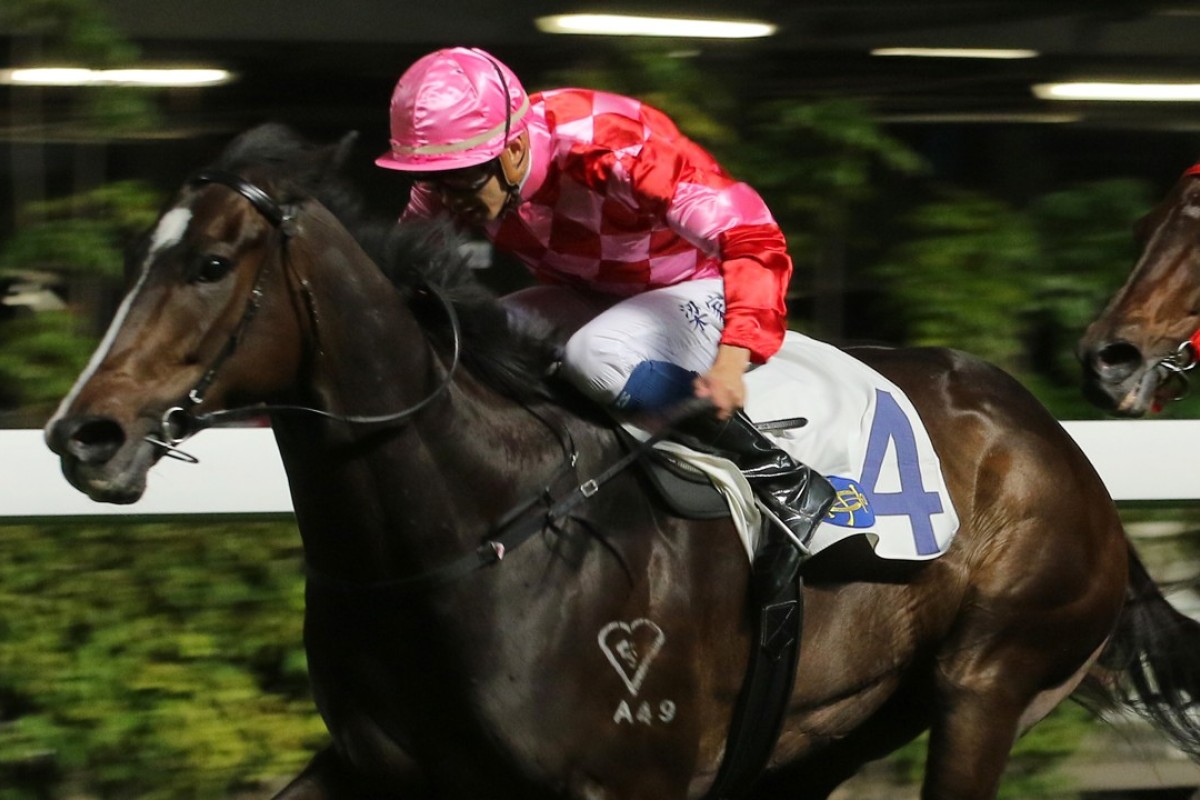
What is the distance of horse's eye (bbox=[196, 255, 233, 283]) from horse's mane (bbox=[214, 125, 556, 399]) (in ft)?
0.56

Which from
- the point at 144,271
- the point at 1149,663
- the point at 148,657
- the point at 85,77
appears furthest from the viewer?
the point at 85,77

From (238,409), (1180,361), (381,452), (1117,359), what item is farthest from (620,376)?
(1180,361)

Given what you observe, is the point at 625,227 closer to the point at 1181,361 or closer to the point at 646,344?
Answer: the point at 646,344

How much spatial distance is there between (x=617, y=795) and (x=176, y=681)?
1582 millimetres

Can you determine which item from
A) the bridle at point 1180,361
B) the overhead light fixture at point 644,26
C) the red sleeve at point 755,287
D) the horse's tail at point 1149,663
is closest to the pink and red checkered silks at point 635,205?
the red sleeve at point 755,287

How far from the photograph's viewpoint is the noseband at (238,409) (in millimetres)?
2580

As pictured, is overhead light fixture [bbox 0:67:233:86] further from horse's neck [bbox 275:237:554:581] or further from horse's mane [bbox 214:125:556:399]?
horse's neck [bbox 275:237:554:581]

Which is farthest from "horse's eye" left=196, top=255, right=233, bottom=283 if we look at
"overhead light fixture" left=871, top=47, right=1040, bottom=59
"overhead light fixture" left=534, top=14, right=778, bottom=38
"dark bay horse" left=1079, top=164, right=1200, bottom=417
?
"overhead light fixture" left=871, top=47, right=1040, bottom=59

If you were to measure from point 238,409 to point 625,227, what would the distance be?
2.91ft

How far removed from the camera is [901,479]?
344 cm

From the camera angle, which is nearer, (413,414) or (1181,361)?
(413,414)

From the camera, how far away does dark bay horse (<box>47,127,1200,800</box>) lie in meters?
2.62

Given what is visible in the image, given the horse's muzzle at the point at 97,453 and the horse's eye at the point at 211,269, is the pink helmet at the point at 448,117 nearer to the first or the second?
the horse's eye at the point at 211,269

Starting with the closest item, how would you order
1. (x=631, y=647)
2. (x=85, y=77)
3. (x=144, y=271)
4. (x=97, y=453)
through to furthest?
(x=97, y=453) → (x=144, y=271) → (x=631, y=647) → (x=85, y=77)
